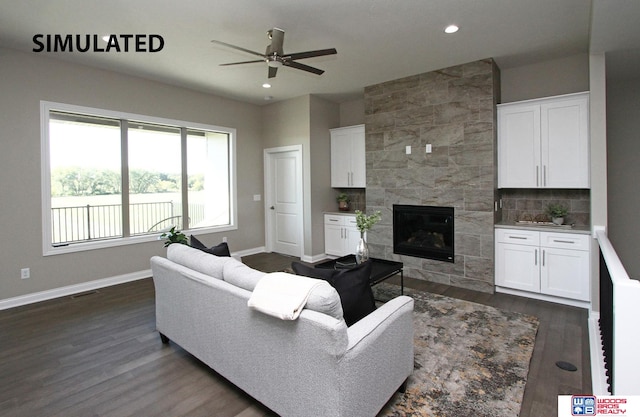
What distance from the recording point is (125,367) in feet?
8.38

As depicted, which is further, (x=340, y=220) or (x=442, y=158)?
(x=340, y=220)

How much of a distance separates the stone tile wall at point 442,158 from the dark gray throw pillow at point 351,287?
2.77 m

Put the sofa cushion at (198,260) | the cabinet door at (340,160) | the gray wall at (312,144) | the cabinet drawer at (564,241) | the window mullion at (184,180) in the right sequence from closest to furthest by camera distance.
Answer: the sofa cushion at (198,260), the cabinet drawer at (564,241), the window mullion at (184,180), the gray wall at (312,144), the cabinet door at (340,160)

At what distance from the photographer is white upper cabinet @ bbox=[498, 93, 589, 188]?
3.79m

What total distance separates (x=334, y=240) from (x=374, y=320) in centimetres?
418

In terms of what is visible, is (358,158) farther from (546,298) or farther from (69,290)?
(69,290)

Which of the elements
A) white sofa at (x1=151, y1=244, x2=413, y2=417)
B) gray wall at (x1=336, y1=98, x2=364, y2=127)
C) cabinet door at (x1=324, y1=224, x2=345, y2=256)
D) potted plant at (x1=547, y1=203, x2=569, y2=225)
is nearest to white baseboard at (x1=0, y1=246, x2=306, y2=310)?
white sofa at (x1=151, y1=244, x2=413, y2=417)

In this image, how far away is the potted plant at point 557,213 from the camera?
4012mm

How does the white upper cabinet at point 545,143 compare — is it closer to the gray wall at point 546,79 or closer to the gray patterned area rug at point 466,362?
the gray wall at point 546,79

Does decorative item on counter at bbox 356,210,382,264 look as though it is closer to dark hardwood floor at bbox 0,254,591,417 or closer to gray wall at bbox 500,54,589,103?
dark hardwood floor at bbox 0,254,591,417

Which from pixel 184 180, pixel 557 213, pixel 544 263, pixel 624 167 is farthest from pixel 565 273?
pixel 184 180

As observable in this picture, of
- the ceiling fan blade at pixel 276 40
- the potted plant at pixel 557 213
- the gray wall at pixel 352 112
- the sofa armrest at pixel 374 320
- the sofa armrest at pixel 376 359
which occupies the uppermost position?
the gray wall at pixel 352 112

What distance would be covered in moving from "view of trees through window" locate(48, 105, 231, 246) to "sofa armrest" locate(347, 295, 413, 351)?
437cm

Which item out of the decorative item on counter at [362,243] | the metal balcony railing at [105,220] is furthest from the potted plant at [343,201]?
the metal balcony railing at [105,220]
